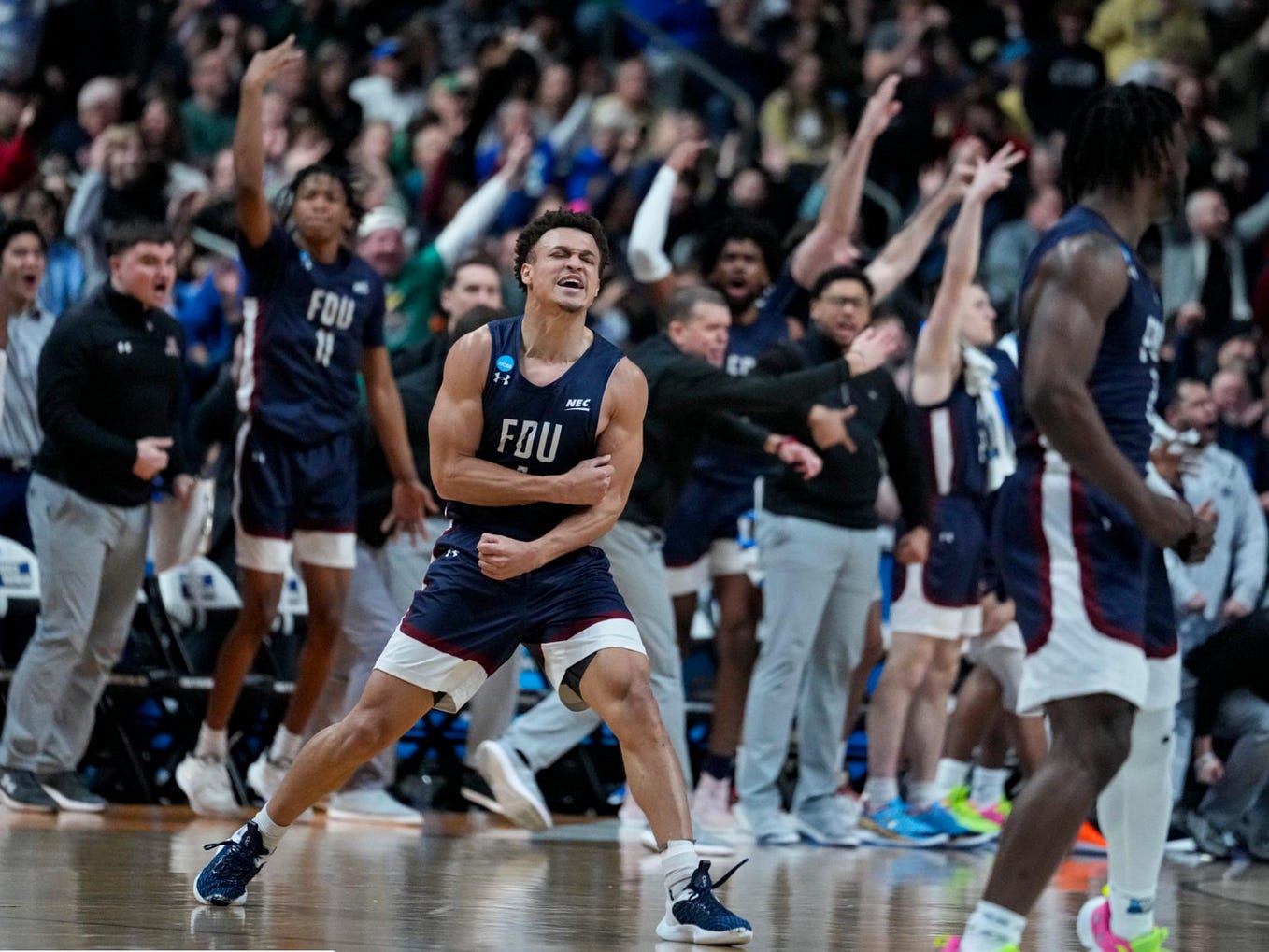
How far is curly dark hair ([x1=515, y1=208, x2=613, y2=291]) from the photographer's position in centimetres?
648

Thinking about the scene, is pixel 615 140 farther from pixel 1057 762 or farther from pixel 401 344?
pixel 1057 762

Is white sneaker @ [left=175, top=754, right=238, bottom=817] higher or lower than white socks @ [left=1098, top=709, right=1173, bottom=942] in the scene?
lower

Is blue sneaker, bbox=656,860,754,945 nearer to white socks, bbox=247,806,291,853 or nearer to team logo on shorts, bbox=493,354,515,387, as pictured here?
white socks, bbox=247,806,291,853

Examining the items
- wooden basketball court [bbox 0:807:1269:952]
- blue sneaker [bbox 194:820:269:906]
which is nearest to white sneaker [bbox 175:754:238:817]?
wooden basketball court [bbox 0:807:1269:952]

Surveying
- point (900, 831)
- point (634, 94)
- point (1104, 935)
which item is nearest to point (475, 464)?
point (1104, 935)

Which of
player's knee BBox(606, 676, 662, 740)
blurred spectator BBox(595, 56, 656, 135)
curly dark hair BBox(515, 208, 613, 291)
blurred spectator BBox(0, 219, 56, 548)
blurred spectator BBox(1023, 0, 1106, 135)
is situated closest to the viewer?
player's knee BBox(606, 676, 662, 740)

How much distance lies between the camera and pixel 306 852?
8.04 meters

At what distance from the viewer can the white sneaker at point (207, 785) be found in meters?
9.34

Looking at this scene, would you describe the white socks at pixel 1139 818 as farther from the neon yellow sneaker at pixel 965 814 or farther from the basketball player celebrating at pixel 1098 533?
the neon yellow sneaker at pixel 965 814

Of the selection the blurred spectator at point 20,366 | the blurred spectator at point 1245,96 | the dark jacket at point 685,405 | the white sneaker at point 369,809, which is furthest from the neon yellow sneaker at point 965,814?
the blurred spectator at point 1245,96

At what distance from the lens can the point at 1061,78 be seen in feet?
51.5

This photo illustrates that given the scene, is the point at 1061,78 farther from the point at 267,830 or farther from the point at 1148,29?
the point at 267,830

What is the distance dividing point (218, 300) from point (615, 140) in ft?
12.4

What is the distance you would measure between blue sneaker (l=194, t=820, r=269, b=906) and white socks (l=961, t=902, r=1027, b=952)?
7.52 ft
